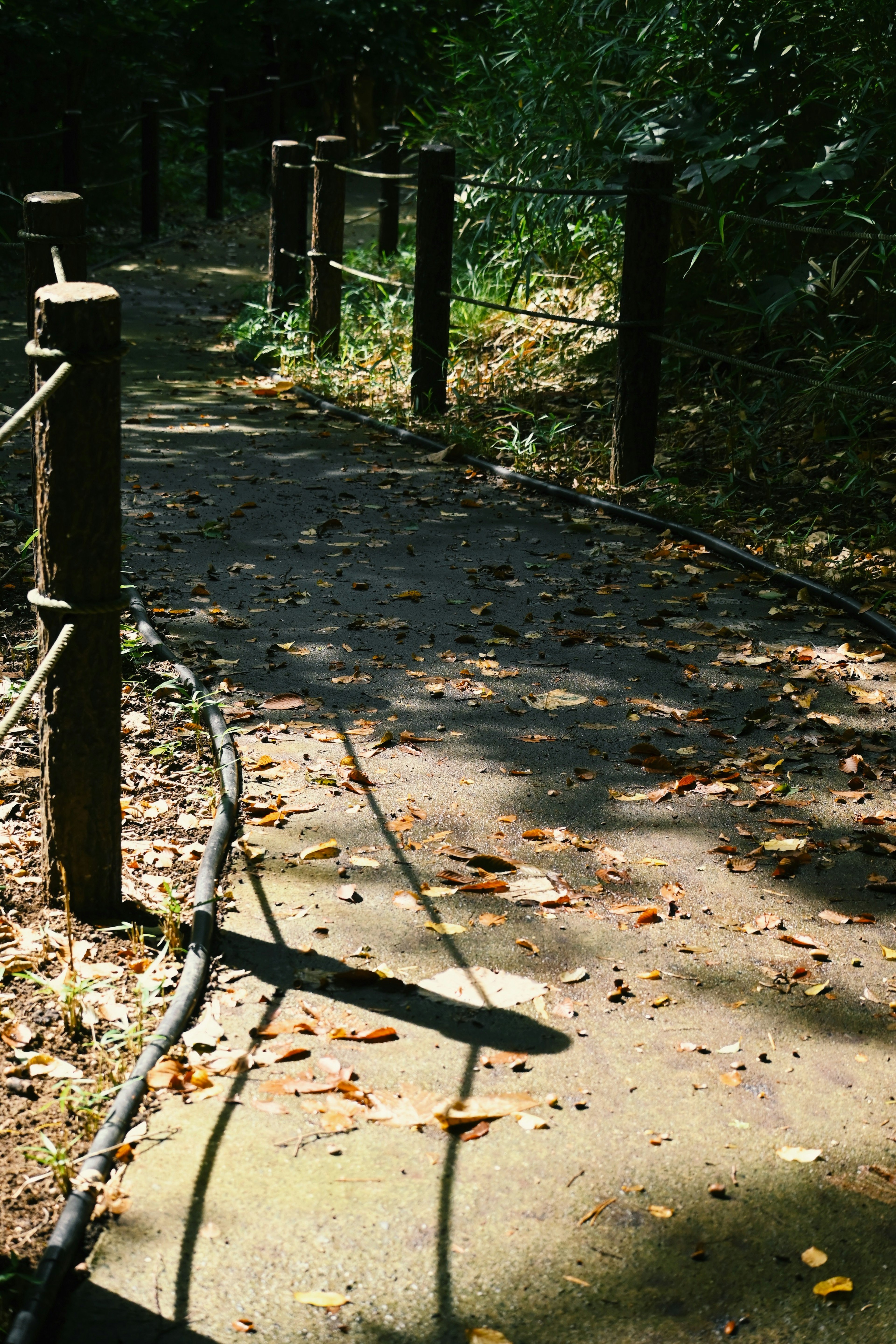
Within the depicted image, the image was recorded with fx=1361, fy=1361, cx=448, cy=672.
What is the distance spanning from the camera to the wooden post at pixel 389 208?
999cm

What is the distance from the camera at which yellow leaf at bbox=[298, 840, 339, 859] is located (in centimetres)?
295

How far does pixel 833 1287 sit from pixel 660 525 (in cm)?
379

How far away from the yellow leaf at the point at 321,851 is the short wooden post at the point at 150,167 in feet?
35.6

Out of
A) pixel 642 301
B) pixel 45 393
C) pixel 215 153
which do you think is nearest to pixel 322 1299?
pixel 45 393

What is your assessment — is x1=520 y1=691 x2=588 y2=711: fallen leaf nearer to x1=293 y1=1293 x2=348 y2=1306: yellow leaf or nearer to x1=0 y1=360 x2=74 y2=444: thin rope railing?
x1=0 y1=360 x2=74 y2=444: thin rope railing

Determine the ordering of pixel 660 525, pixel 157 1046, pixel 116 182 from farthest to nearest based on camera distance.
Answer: pixel 116 182
pixel 660 525
pixel 157 1046

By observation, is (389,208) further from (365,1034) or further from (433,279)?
(365,1034)

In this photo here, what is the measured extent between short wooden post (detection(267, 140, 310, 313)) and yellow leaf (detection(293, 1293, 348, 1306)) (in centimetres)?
775

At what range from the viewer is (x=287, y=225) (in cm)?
891

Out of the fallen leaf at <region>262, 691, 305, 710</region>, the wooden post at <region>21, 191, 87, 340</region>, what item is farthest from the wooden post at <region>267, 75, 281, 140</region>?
the fallen leaf at <region>262, 691, 305, 710</region>

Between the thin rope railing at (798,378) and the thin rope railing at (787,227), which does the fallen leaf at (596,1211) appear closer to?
the thin rope railing at (798,378)

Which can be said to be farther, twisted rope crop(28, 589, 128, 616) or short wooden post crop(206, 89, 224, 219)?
short wooden post crop(206, 89, 224, 219)

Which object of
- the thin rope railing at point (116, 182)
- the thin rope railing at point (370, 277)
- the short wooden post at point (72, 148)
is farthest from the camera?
the thin rope railing at point (116, 182)

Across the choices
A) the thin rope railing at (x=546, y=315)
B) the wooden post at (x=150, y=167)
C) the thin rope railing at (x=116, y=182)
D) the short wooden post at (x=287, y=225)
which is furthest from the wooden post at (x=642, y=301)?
the wooden post at (x=150, y=167)
